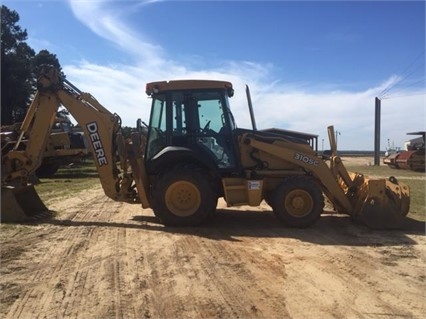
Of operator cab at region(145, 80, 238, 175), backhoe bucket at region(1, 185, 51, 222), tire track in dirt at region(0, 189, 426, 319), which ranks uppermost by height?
operator cab at region(145, 80, 238, 175)

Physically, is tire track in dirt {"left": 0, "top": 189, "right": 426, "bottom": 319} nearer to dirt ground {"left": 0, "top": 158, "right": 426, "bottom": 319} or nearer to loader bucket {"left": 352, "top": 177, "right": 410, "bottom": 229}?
dirt ground {"left": 0, "top": 158, "right": 426, "bottom": 319}

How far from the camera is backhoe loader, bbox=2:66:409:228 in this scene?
9.39 m

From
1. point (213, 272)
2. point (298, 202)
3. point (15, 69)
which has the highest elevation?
point (15, 69)

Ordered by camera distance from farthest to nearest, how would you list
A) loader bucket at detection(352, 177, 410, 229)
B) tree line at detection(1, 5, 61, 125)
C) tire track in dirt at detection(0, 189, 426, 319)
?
tree line at detection(1, 5, 61, 125), loader bucket at detection(352, 177, 410, 229), tire track in dirt at detection(0, 189, 426, 319)

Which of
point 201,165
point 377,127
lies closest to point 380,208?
point 201,165

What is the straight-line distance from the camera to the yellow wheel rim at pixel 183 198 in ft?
30.8

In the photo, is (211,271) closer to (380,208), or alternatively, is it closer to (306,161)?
(306,161)

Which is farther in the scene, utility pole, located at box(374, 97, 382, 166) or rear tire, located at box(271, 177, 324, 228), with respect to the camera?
utility pole, located at box(374, 97, 382, 166)

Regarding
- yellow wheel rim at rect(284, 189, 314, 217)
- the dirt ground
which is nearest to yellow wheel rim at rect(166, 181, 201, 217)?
the dirt ground

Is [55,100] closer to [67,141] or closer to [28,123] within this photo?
[28,123]

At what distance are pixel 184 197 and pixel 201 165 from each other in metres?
0.71

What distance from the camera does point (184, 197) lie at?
9430 millimetres

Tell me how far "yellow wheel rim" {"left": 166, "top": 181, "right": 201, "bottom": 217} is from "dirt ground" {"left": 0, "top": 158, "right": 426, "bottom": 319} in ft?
1.33

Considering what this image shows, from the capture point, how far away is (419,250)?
7617mm
